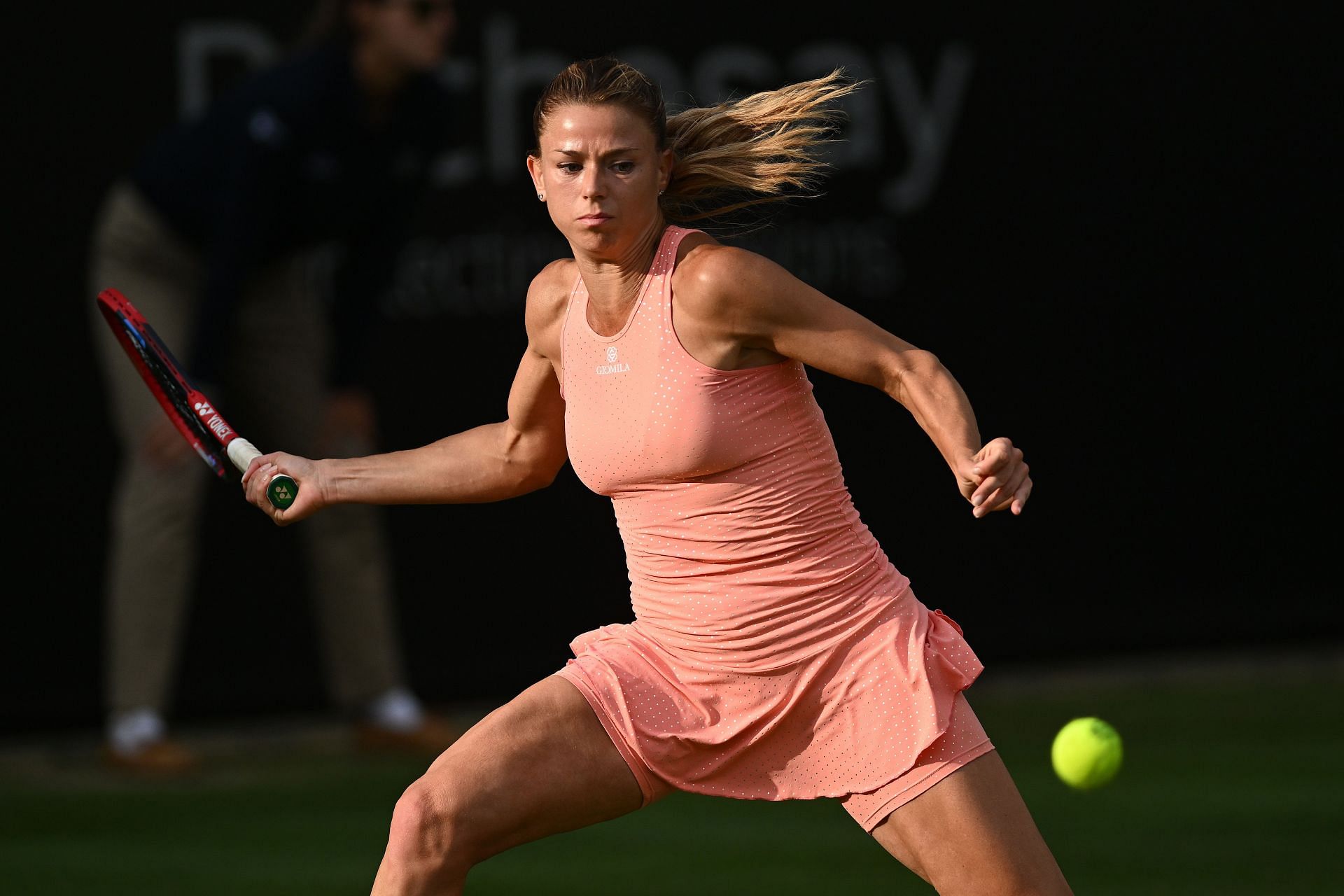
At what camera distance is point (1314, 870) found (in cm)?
470

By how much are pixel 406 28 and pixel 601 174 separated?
2.58 meters

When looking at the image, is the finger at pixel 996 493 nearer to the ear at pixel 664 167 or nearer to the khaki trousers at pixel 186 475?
the ear at pixel 664 167

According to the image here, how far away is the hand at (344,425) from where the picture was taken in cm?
591

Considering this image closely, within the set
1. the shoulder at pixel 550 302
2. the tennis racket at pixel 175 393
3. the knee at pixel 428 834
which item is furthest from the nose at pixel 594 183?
the knee at pixel 428 834

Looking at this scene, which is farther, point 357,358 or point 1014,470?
point 357,358

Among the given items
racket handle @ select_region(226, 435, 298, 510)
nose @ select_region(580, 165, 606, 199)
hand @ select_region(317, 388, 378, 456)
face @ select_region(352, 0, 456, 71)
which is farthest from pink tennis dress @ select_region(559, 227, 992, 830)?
hand @ select_region(317, 388, 378, 456)

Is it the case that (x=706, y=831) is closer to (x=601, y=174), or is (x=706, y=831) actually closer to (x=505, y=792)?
(x=505, y=792)

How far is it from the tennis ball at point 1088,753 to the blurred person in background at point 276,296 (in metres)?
2.56

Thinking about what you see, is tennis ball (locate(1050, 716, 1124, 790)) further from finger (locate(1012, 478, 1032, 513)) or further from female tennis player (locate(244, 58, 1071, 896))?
finger (locate(1012, 478, 1032, 513))

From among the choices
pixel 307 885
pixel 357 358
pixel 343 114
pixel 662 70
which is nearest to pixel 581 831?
pixel 307 885

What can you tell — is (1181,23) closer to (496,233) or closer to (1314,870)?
(496,233)

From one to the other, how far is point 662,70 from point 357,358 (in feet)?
4.64

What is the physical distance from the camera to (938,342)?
7027 mm

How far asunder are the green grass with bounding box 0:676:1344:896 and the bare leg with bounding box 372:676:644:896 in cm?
147
